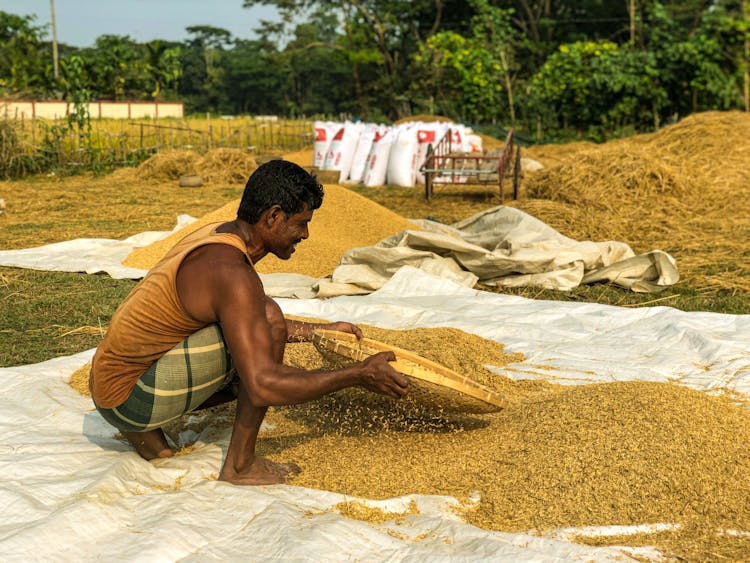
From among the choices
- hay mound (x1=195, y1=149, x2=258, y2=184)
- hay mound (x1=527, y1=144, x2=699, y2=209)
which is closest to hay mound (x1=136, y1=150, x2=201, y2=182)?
hay mound (x1=195, y1=149, x2=258, y2=184)

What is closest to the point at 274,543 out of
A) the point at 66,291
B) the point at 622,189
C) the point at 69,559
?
the point at 69,559

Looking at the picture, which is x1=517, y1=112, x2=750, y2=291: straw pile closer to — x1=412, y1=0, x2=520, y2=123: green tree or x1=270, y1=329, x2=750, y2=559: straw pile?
x1=270, y1=329, x2=750, y2=559: straw pile

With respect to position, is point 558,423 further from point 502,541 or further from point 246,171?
point 246,171

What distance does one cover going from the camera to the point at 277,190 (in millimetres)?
2014

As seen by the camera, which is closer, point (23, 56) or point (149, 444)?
point (149, 444)

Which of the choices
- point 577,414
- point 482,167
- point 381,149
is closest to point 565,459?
point 577,414

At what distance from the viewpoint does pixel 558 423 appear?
7.61 feet

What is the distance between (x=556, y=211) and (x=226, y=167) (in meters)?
6.09

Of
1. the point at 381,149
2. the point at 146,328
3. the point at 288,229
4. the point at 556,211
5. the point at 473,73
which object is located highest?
the point at 473,73

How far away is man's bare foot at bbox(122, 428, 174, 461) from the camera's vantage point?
2258 mm

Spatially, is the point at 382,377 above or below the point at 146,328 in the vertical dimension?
below

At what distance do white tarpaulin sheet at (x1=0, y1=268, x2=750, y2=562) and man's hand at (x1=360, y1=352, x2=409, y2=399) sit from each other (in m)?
0.28

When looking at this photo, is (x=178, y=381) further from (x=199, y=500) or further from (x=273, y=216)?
(x=273, y=216)

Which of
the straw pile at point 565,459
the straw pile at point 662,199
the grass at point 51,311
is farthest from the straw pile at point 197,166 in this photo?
the straw pile at point 565,459
